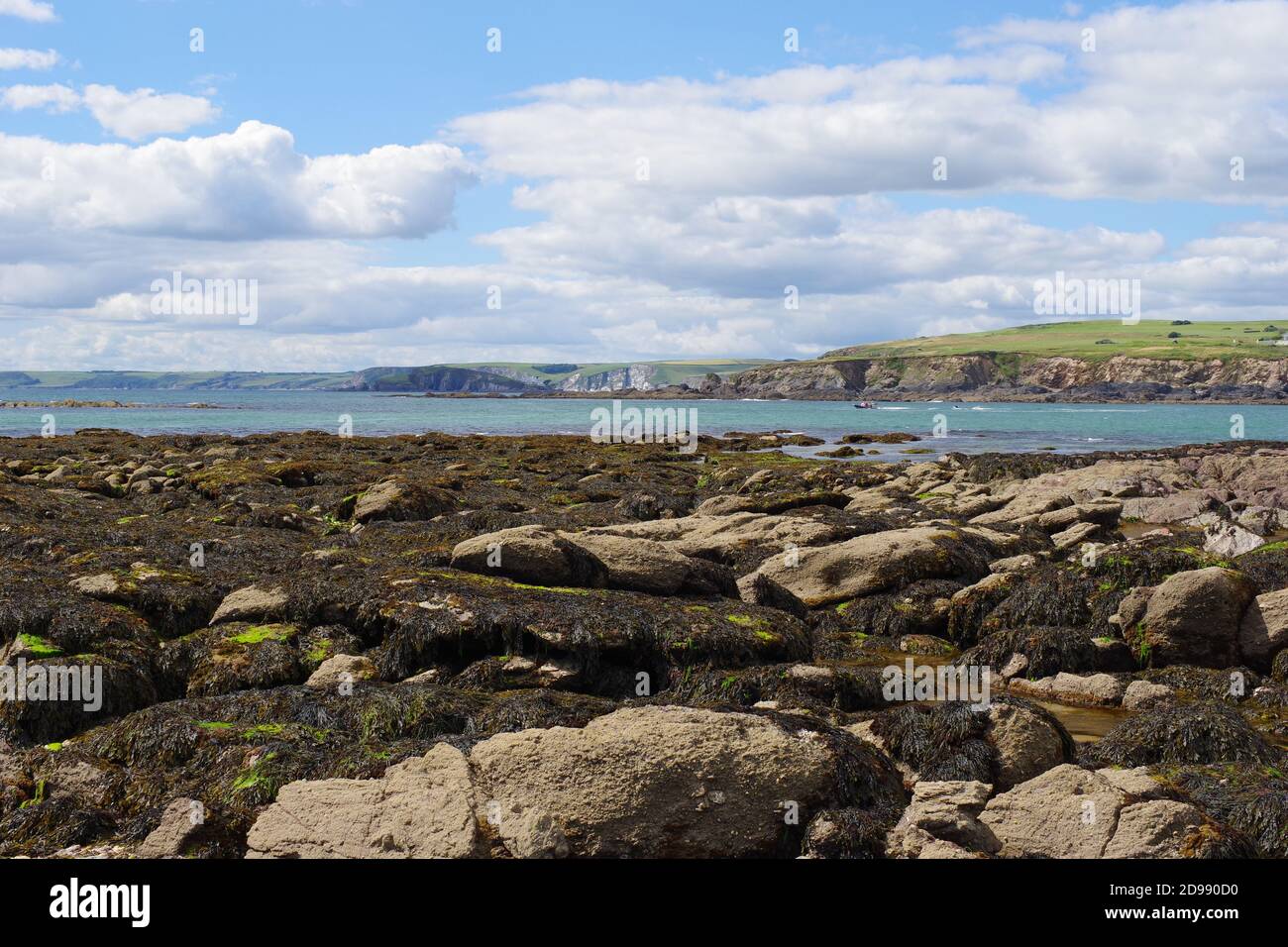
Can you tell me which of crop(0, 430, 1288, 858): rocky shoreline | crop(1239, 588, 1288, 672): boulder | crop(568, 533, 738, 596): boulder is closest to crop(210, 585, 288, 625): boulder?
crop(0, 430, 1288, 858): rocky shoreline

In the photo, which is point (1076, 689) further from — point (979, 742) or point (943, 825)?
point (943, 825)

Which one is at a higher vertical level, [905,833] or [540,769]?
[540,769]

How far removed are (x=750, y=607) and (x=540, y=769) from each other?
248 inches

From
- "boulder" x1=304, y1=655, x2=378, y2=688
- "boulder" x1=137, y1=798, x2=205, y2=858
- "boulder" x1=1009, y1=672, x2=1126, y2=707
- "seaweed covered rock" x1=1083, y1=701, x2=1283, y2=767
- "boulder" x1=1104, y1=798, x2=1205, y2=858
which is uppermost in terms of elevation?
"boulder" x1=304, y1=655, x2=378, y2=688

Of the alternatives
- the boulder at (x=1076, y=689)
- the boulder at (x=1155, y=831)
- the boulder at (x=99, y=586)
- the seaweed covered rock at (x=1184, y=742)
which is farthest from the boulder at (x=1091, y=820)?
the boulder at (x=99, y=586)

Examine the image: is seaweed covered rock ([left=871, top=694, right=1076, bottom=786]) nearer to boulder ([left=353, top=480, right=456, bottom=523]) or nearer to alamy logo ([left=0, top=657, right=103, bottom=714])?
alamy logo ([left=0, top=657, right=103, bottom=714])

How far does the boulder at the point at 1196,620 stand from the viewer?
12.6 meters

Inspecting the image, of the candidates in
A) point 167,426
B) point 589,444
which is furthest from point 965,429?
point 167,426

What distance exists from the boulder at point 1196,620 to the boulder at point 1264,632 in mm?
96

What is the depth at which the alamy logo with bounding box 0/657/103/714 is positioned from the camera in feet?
31.1

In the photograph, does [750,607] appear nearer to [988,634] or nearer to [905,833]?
[988,634]

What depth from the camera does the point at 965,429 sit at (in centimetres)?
8738
